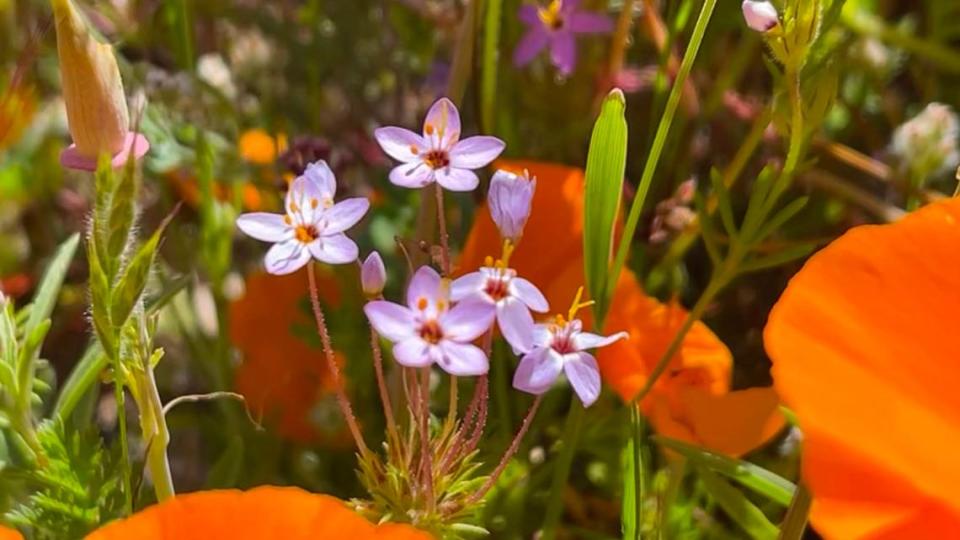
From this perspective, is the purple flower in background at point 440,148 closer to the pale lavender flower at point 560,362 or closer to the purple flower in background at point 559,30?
the pale lavender flower at point 560,362

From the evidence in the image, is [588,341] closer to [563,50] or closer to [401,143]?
[401,143]

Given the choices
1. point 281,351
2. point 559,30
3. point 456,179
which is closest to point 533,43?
point 559,30

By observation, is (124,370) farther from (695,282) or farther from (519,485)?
(695,282)

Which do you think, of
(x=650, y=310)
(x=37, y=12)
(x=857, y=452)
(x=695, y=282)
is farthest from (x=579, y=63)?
(x=857, y=452)

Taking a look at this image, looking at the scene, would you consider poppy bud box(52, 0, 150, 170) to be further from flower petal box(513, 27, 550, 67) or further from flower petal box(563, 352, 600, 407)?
flower petal box(513, 27, 550, 67)

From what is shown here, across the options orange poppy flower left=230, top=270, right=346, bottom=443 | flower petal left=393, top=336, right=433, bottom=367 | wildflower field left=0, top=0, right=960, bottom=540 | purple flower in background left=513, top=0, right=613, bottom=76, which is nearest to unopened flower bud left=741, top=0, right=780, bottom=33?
wildflower field left=0, top=0, right=960, bottom=540

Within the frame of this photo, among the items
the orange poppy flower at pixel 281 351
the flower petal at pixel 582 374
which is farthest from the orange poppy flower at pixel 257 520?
the orange poppy flower at pixel 281 351
